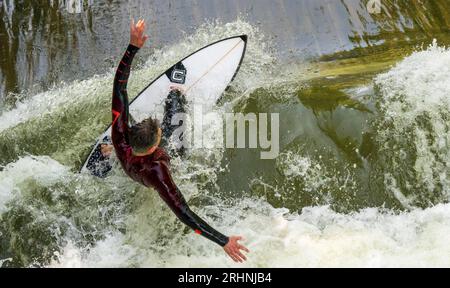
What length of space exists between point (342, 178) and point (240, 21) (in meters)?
2.65

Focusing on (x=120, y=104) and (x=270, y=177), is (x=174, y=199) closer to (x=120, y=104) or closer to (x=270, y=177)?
(x=120, y=104)

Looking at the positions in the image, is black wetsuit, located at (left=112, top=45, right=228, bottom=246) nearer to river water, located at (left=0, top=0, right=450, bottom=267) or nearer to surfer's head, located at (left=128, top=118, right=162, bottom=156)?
surfer's head, located at (left=128, top=118, right=162, bottom=156)

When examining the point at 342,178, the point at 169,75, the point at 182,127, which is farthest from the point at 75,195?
the point at 342,178

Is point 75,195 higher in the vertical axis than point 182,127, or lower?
lower

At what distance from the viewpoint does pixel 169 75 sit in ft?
16.5

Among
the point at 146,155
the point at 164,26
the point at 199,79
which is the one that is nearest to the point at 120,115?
the point at 146,155

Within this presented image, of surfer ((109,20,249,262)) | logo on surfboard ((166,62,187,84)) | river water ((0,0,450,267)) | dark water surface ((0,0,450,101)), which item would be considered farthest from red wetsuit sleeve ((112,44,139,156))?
dark water surface ((0,0,450,101))

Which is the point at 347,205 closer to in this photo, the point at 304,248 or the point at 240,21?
the point at 304,248

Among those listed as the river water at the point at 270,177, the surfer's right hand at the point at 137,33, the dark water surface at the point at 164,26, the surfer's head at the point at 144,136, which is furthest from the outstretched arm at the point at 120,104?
the dark water surface at the point at 164,26

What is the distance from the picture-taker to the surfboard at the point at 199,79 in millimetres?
4961

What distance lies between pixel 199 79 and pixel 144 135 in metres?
1.91

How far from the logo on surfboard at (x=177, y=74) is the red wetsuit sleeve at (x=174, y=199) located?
5.56 ft

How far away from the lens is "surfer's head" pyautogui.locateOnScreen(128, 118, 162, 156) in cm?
327

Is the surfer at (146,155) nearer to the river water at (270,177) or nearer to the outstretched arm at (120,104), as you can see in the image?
the outstretched arm at (120,104)
